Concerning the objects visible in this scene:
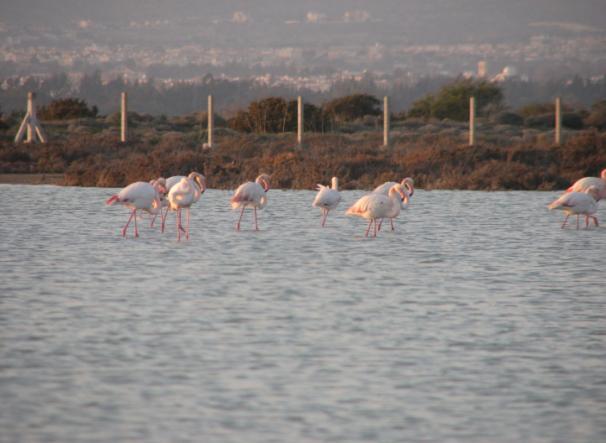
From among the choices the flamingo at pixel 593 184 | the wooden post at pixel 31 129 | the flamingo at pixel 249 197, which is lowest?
the flamingo at pixel 249 197

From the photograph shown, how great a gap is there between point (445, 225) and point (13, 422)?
13.0 m

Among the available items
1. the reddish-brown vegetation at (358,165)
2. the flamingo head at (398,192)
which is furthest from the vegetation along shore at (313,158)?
the flamingo head at (398,192)

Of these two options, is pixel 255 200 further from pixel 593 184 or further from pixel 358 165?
pixel 358 165

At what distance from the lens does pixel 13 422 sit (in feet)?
20.1

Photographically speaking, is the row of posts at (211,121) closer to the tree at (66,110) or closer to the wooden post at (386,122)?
the wooden post at (386,122)

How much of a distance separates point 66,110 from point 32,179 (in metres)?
36.6

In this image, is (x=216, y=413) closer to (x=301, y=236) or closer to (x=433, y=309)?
(x=433, y=309)

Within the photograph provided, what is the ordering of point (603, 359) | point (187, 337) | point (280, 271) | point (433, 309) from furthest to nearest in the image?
point (280, 271) < point (433, 309) < point (187, 337) < point (603, 359)

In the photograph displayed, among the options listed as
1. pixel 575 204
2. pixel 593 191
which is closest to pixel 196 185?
pixel 575 204

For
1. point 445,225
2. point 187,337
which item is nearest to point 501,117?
point 445,225

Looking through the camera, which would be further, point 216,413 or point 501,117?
point 501,117

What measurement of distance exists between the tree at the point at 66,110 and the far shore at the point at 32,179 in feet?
110

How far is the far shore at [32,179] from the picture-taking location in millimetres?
31672

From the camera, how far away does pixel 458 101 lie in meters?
68.8
